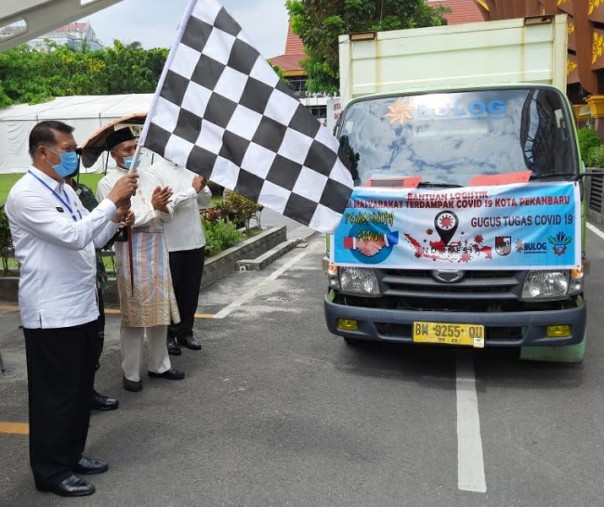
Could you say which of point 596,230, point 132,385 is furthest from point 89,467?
point 596,230

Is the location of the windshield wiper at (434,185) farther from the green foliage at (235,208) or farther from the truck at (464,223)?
the green foliage at (235,208)

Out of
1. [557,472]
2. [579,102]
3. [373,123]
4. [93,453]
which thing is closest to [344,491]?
[557,472]

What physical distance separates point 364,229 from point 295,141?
1444 mm

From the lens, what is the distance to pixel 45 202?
292cm

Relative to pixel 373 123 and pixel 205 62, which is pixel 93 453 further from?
pixel 373 123

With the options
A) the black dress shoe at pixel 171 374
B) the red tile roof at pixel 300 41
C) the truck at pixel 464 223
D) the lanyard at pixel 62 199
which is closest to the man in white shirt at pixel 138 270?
the black dress shoe at pixel 171 374

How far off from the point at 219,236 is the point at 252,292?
1.68m

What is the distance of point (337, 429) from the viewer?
3900mm

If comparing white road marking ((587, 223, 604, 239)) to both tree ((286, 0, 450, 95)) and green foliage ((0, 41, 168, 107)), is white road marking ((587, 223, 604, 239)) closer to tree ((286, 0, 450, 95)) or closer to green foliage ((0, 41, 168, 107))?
tree ((286, 0, 450, 95))

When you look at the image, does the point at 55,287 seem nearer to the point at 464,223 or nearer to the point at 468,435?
the point at 468,435

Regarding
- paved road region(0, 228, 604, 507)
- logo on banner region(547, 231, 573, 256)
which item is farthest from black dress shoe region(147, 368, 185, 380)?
logo on banner region(547, 231, 573, 256)

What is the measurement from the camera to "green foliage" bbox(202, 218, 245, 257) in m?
8.71

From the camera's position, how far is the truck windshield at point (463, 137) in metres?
4.62

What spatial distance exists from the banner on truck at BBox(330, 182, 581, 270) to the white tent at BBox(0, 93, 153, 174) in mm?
17676
